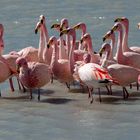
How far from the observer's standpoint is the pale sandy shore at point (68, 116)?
25.7 ft

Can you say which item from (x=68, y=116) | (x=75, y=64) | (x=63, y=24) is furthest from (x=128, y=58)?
(x=68, y=116)

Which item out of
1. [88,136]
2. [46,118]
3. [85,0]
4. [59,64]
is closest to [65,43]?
[59,64]

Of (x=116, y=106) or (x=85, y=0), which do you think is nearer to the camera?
(x=116, y=106)

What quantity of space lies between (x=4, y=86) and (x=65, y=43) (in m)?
1.52

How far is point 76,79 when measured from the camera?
9.98 meters

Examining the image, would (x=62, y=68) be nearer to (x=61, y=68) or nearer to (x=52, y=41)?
(x=61, y=68)

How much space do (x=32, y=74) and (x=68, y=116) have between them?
1.34 m

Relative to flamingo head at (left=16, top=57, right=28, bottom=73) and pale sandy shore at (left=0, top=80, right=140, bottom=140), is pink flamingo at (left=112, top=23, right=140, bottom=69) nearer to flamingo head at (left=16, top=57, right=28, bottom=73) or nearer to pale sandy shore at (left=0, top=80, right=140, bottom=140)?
pale sandy shore at (left=0, top=80, right=140, bottom=140)

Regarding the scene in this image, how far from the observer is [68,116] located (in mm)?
8680

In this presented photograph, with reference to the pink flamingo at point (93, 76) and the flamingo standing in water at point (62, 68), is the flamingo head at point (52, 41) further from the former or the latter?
the pink flamingo at point (93, 76)

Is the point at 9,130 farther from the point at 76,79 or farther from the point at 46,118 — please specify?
the point at 76,79

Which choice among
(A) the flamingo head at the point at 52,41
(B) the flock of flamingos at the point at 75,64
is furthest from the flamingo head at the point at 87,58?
(A) the flamingo head at the point at 52,41

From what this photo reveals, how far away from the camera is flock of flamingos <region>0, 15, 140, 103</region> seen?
955 cm

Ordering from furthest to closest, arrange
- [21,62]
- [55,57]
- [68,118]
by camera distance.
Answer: [55,57] < [21,62] < [68,118]
